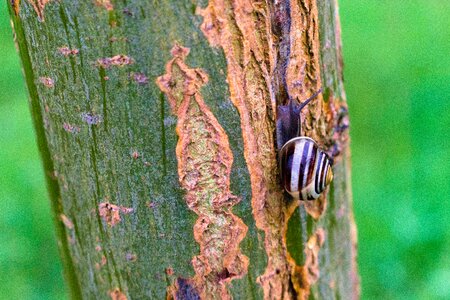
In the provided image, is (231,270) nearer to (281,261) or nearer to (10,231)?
(281,261)

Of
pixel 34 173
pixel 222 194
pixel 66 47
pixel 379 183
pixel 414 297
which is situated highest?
pixel 66 47

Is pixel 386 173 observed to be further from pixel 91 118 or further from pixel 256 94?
pixel 91 118

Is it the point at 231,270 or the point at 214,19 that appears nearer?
the point at 214,19

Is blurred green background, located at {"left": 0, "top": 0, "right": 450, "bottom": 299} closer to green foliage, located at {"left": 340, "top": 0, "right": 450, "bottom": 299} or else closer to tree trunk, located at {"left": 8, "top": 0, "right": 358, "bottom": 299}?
green foliage, located at {"left": 340, "top": 0, "right": 450, "bottom": 299}

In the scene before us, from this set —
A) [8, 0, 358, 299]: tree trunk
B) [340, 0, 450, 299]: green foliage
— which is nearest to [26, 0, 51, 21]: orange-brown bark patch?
[8, 0, 358, 299]: tree trunk

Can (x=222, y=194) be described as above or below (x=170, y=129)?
below

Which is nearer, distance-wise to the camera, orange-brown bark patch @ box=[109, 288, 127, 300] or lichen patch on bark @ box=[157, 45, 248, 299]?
lichen patch on bark @ box=[157, 45, 248, 299]

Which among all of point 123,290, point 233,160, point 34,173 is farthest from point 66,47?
point 34,173
